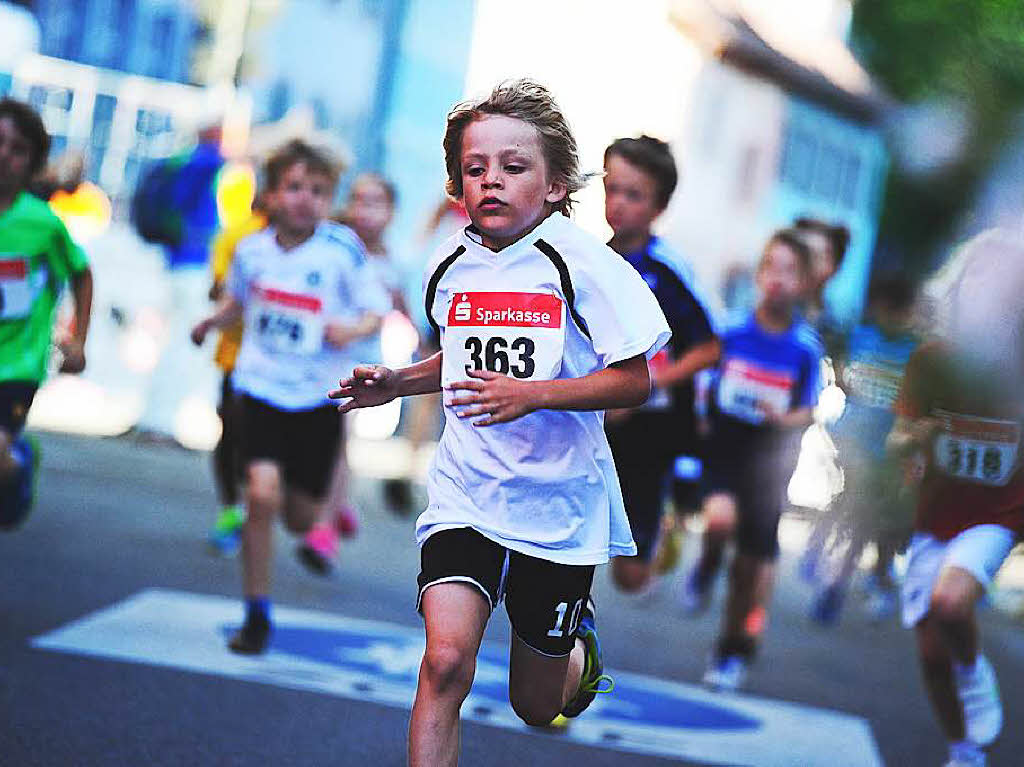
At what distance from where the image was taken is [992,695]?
605 cm

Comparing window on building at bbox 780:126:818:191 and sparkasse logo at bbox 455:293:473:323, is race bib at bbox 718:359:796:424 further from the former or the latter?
window on building at bbox 780:126:818:191

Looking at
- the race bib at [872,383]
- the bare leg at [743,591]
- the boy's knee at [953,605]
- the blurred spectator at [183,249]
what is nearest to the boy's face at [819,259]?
the race bib at [872,383]

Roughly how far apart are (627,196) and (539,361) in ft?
7.44

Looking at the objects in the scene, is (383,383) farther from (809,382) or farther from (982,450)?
(809,382)

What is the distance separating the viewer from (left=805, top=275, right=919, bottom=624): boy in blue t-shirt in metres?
7.09

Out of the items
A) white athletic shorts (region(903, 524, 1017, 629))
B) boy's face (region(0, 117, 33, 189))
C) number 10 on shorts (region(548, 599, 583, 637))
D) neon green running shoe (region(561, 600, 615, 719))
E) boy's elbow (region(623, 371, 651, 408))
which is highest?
boy's face (region(0, 117, 33, 189))

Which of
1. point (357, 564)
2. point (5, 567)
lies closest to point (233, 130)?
point (357, 564)

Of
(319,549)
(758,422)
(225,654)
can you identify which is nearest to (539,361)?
(225,654)

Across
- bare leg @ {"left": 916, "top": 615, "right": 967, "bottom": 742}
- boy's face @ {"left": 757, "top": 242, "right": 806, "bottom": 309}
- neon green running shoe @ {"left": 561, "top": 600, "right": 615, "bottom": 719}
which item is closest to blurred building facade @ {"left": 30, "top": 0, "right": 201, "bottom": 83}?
boy's face @ {"left": 757, "top": 242, "right": 806, "bottom": 309}

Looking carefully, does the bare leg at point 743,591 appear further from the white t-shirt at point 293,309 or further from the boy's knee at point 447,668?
the boy's knee at point 447,668

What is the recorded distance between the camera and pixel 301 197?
7434mm

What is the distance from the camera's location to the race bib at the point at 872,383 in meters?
7.67

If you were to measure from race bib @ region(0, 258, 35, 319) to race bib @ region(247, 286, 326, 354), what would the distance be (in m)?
0.97

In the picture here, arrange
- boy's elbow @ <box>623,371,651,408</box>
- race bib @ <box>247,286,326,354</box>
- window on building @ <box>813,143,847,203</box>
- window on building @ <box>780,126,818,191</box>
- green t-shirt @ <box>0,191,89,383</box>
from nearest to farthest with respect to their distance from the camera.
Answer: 1. boy's elbow @ <box>623,371,651,408</box>
2. green t-shirt @ <box>0,191,89,383</box>
3. race bib @ <box>247,286,326,354</box>
4. window on building @ <box>780,126,818,191</box>
5. window on building @ <box>813,143,847,203</box>
